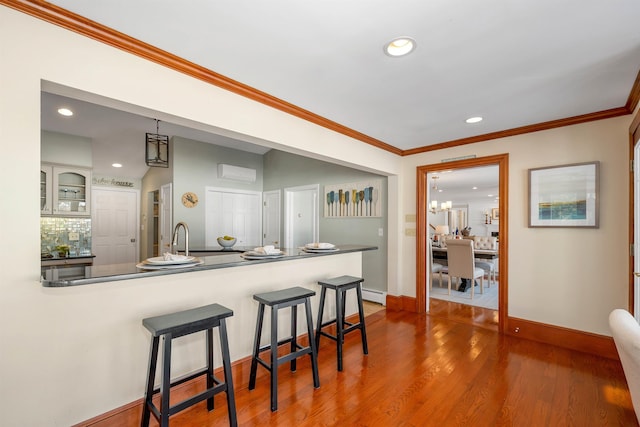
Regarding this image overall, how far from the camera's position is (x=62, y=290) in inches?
62.7

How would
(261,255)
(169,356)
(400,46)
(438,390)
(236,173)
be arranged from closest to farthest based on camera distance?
1. (169,356)
2. (400,46)
3. (438,390)
4. (261,255)
5. (236,173)

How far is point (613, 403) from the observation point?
2055 mm

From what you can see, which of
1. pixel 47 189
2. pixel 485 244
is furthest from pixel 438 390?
pixel 485 244

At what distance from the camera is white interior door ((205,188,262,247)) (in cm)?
526

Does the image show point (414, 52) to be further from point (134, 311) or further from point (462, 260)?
point (462, 260)

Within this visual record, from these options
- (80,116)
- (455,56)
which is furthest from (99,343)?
(80,116)

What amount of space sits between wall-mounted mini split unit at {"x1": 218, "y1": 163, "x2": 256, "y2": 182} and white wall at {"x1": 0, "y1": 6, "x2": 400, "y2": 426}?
329 centimetres

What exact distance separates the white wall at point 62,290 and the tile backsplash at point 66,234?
318 centimetres

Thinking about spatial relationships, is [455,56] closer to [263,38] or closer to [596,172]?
[263,38]

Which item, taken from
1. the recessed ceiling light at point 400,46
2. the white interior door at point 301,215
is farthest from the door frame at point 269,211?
the recessed ceiling light at point 400,46

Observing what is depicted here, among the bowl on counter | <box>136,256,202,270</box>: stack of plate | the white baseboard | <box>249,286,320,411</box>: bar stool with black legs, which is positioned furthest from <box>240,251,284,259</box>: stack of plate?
the white baseboard

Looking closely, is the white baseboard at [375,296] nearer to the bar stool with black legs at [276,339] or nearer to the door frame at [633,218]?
the bar stool with black legs at [276,339]

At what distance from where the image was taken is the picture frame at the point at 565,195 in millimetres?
2803

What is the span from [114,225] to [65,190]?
217 centimetres
